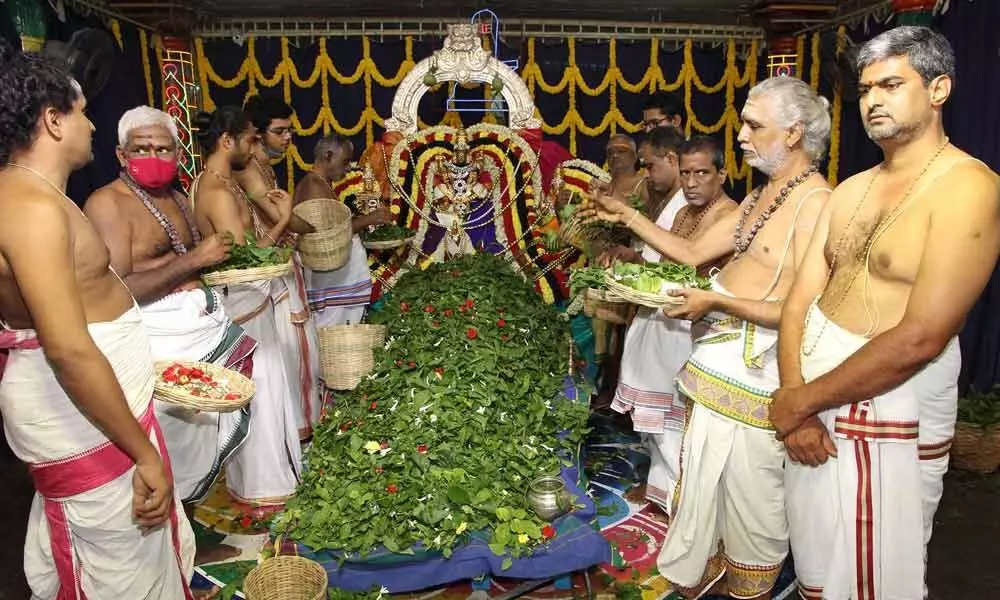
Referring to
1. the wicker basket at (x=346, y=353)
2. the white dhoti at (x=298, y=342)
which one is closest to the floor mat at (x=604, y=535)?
the white dhoti at (x=298, y=342)

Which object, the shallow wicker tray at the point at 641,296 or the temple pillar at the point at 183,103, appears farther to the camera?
the temple pillar at the point at 183,103

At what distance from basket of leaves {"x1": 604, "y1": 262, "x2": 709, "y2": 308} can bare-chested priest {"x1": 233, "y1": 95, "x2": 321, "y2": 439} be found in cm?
Answer: 209

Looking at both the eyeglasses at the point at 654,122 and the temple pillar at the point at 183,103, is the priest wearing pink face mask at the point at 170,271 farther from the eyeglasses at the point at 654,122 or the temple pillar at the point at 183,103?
the eyeglasses at the point at 654,122

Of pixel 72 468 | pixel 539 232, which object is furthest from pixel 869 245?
pixel 539 232

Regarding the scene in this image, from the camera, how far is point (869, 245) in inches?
77.4

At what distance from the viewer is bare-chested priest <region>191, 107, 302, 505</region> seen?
365cm

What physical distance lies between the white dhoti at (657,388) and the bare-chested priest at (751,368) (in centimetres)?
91

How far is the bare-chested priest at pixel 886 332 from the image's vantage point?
1777 millimetres

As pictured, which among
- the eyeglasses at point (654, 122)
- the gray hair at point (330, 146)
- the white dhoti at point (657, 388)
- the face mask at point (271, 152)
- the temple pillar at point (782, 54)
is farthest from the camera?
the temple pillar at point (782, 54)

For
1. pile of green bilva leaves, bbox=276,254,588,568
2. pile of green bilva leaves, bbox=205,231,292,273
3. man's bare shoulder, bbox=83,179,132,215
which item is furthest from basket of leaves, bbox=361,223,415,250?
man's bare shoulder, bbox=83,179,132,215

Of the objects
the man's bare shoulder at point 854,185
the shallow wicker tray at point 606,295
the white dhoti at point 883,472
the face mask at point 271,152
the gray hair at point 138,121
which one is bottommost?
the white dhoti at point 883,472

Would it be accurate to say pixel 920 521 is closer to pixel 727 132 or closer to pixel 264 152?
pixel 264 152

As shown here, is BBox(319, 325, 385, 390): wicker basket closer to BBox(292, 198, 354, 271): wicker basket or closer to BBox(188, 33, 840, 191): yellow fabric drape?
BBox(292, 198, 354, 271): wicker basket

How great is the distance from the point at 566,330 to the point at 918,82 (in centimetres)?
348
